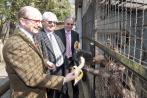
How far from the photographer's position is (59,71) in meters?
6.67

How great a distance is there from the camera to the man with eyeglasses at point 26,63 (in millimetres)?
3906

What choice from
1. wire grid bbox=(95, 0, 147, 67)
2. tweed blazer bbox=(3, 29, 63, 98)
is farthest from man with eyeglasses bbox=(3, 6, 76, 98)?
wire grid bbox=(95, 0, 147, 67)

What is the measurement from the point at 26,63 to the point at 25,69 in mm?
58

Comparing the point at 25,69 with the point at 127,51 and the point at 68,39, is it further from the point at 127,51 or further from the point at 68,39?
the point at 68,39

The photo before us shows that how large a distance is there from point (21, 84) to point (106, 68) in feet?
4.08

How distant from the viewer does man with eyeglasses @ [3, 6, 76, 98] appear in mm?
3906

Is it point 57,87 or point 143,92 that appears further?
point 57,87

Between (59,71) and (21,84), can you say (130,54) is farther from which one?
(59,71)

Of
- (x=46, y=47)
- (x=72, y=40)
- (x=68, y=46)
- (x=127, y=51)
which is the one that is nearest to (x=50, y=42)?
(x=46, y=47)

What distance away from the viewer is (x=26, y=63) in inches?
154

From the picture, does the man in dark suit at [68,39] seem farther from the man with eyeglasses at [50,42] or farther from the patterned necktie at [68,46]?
the man with eyeglasses at [50,42]

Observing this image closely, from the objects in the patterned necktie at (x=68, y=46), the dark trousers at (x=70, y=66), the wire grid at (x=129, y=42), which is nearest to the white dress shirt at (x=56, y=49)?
the dark trousers at (x=70, y=66)

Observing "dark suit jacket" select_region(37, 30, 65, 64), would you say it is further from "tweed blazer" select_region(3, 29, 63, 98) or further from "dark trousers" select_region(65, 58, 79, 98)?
"tweed blazer" select_region(3, 29, 63, 98)

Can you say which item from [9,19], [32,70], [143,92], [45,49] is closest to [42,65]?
[32,70]
